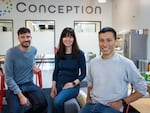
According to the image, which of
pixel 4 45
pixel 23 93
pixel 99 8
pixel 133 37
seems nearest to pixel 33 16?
pixel 4 45

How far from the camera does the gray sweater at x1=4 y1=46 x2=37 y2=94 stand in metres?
2.66

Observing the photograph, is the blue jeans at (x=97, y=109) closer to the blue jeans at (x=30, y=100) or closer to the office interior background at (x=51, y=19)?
the blue jeans at (x=30, y=100)

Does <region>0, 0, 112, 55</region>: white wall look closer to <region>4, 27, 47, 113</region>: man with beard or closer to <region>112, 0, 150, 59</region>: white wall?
<region>112, 0, 150, 59</region>: white wall

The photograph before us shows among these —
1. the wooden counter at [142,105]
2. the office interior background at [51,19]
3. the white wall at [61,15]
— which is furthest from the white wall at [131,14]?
the wooden counter at [142,105]

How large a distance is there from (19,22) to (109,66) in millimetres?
6651

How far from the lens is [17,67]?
2.76 metres

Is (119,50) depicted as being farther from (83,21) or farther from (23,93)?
(23,93)

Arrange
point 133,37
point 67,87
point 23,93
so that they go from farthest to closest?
1. point 133,37
2. point 23,93
3. point 67,87

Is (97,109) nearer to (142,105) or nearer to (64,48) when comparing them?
(142,105)

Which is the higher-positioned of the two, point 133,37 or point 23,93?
point 133,37

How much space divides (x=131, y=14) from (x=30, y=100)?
438cm

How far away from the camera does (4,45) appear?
26.4 feet

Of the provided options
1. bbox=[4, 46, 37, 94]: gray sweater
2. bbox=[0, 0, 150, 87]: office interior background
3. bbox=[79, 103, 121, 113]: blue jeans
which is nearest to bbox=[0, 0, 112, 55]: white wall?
bbox=[0, 0, 150, 87]: office interior background

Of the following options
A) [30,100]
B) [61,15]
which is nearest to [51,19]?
[61,15]
